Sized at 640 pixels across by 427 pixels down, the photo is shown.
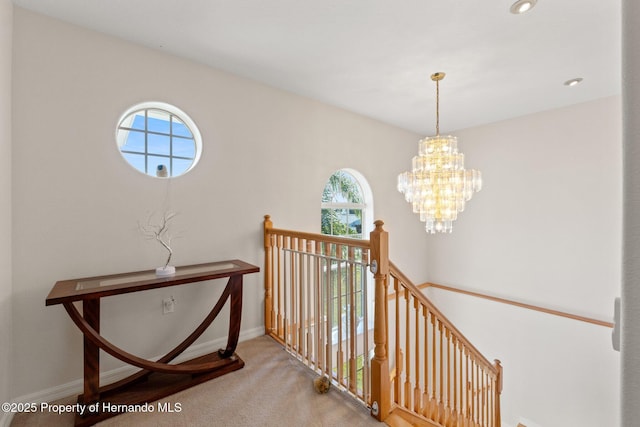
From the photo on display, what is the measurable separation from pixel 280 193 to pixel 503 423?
4413mm

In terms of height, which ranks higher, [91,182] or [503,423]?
[91,182]

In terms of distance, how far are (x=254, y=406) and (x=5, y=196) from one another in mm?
1870

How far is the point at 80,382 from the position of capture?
186 cm

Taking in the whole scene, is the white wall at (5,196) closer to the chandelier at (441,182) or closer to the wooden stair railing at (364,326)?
the wooden stair railing at (364,326)

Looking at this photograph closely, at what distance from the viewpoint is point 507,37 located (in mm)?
2031

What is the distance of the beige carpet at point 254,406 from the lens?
5.22 ft

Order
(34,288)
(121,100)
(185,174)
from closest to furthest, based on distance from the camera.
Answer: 1. (34,288)
2. (121,100)
3. (185,174)

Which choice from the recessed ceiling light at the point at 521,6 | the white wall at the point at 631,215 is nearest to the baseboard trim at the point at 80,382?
the white wall at the point at 631,215

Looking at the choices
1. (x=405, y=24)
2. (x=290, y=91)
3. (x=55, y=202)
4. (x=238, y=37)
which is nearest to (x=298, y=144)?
(x=290, y=91)

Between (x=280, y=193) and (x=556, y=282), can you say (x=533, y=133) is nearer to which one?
(x=556, y=282)

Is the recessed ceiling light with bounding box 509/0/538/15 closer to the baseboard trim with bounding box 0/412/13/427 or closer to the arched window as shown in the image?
the arched window

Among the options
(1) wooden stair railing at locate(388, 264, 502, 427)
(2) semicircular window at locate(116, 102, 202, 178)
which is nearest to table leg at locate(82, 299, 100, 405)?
(2) semicircular window at locate(116, 102, 202, 178)

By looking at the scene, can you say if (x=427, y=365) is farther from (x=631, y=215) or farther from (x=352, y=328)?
(x=631, y=215)

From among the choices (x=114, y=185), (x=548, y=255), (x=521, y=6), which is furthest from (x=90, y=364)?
(x=548, y=255)
